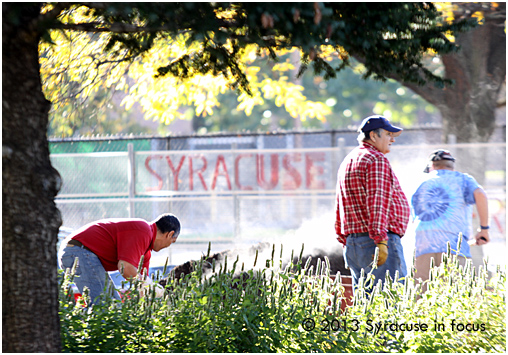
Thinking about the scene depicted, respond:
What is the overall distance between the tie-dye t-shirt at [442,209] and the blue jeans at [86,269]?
2692 millimetres

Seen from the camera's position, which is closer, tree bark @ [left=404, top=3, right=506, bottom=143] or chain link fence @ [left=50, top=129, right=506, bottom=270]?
tree bark @ [left=404, top=3, right=506, bottom=143]

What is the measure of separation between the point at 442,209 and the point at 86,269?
3.02 meters

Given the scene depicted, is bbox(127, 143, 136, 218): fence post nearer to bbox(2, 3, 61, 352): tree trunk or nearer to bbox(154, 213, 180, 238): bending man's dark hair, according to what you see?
bbox(154, 213, 180, 238): bending man's dark hair

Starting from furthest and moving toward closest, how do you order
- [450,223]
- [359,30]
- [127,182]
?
[127,182]
[450,223]
[359,30]

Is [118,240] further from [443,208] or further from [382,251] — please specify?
[443,208]

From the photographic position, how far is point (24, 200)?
2.98m

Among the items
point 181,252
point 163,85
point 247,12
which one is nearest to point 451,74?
point 163,85

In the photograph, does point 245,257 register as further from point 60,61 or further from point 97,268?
point 60,61

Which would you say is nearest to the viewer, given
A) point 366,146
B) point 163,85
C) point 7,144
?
point 7,144

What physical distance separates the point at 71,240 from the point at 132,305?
4.44 ft

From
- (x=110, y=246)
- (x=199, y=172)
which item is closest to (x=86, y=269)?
(x=110, y=246)

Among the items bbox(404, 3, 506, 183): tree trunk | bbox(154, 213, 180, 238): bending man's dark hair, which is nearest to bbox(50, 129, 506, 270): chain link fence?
bbox(404, 3, 506, 183): tree trunk

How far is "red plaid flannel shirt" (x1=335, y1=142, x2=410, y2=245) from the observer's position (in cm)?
400

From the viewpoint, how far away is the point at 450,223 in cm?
518
